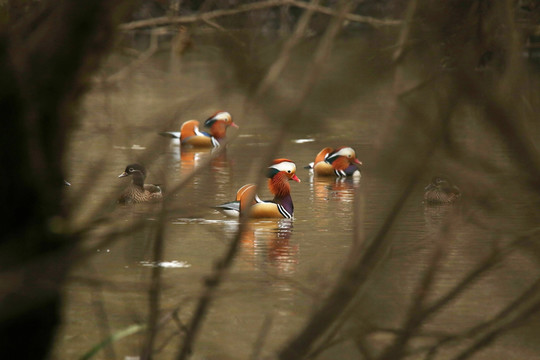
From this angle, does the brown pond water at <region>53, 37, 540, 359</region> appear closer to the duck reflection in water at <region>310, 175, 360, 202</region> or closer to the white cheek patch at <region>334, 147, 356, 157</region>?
the duck reflection in water at <region>310, 175, 360, 202</region>

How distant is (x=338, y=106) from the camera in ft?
4.20

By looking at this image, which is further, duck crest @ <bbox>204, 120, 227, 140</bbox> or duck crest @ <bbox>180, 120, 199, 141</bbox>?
duck crest @ <bbox>204, 120, 227, 140</bbox>

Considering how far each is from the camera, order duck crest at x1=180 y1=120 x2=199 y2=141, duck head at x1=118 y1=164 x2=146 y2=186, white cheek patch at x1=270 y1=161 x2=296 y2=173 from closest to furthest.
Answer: duck head at x1=118 y1=164 x2=146 y2=186, white cheek patch at x1=270 y1=161 x2=296 y2=173, duck crest at x1=180 y1=120 x2=199 y2=141

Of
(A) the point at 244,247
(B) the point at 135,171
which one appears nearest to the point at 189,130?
(A) the point at 244,247

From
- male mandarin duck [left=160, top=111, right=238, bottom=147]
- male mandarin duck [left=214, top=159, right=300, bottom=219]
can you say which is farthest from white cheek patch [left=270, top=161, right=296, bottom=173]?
male mandarin duck [left=160, top=111, right=238, bottom=147]

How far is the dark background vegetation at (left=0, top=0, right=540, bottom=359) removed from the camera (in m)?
1.29

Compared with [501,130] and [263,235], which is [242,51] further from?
[263,235]

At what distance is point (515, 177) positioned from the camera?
126cm

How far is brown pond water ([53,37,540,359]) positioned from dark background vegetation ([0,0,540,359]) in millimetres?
38

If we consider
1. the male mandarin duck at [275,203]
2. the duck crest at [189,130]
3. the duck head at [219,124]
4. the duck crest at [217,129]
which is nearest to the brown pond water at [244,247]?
the male mandarin duck at [275,203]

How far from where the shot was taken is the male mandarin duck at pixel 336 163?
1648 centimetres

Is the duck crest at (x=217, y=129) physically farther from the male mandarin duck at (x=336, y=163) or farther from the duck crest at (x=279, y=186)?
the duck crest at (x=279, y=186)

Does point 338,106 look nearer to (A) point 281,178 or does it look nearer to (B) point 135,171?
(B) point 135,171

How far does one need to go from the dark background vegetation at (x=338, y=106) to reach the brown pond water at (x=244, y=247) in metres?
0.04
